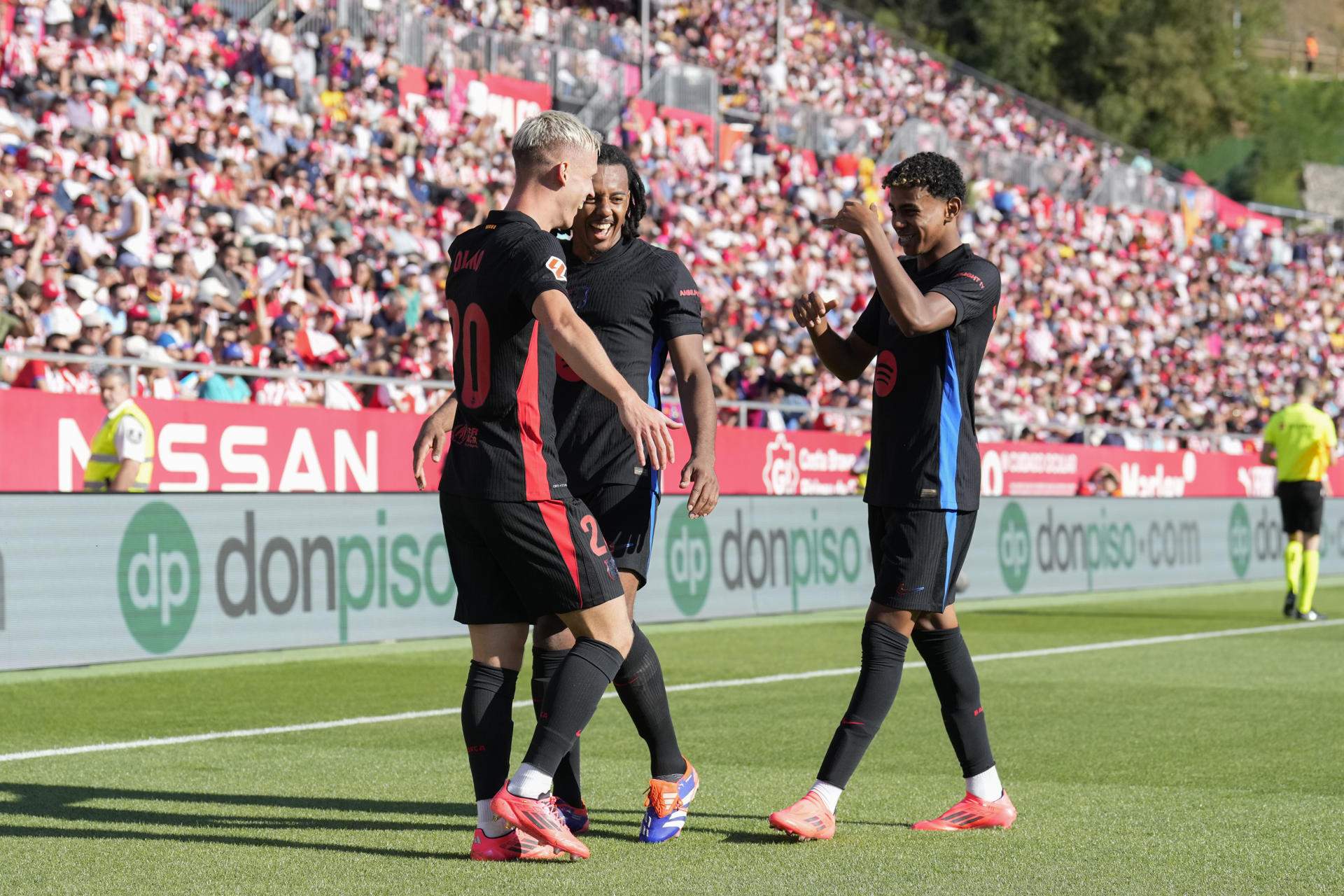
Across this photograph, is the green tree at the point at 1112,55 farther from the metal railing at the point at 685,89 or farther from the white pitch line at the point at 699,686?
the white pitch line at the point at 699,686

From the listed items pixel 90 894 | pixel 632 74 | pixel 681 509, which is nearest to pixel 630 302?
pixel 90 894

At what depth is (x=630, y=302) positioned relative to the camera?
575cm

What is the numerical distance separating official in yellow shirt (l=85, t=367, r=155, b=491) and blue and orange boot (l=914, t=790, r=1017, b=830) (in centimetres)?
818

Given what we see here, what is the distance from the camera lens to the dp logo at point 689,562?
15.6 metres

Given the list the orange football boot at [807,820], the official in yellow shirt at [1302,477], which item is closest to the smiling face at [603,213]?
the orange football boot at [807,820]

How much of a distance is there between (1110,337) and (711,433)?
30218mm

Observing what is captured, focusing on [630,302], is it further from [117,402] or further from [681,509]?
[681,509]

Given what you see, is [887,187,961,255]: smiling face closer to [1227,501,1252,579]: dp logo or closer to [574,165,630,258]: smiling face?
[574,165,630,258]: smiling face

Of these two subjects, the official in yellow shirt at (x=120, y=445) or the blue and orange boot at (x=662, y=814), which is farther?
the official in yellow shirt at (x=120, y=445)

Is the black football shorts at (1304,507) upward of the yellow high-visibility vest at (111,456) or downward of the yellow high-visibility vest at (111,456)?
downward

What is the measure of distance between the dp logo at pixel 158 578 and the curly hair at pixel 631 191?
261 inches

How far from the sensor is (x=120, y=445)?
12.5 m

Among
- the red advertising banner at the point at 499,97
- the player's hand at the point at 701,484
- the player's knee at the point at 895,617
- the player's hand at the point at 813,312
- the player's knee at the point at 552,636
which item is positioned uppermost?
the red advertising banner at the point at 499,97

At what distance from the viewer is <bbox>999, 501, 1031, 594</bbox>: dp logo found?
18969 mm
